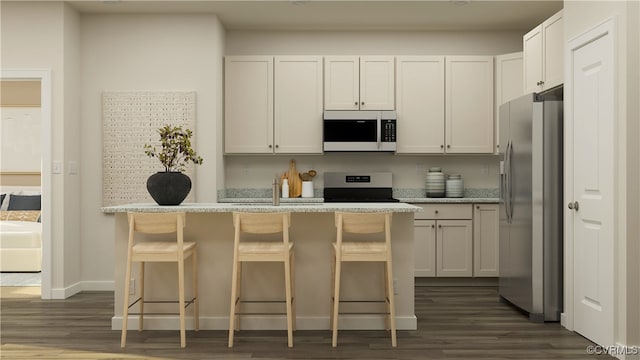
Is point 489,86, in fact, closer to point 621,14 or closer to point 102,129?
point 621,14

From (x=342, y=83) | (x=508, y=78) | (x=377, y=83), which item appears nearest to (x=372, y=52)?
(x=377, y=83)

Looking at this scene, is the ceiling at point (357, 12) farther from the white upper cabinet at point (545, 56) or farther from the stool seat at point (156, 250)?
the stool seat at point (156, 250)

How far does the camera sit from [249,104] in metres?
6.07

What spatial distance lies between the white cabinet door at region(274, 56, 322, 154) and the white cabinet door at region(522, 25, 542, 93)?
2.12m

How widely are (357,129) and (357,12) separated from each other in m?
1.20

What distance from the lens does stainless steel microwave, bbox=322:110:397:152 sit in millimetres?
5980

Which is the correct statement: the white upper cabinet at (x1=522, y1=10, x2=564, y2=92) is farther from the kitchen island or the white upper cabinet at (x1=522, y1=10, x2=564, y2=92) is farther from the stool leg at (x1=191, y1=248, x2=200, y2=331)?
the stool leg at (x1=191, y1=248, x2=200, y2=331)

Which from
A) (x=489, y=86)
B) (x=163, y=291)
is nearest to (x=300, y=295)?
(x=163, y=291)

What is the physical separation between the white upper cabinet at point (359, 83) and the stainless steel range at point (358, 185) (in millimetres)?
785

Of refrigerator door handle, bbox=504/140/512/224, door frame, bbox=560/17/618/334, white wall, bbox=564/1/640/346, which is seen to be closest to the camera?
white wall, bbox=564/1/640/346

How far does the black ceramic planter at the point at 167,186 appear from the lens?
13.1ft

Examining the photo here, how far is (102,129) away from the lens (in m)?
5.62

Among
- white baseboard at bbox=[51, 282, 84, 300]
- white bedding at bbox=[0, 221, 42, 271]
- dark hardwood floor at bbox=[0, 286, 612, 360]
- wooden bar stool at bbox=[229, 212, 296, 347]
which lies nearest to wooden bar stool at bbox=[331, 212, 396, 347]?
dark hardwood floor at bbox=[0, 286, 612, 360]

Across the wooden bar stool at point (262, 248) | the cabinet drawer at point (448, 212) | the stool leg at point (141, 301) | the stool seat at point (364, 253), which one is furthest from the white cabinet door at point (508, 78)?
the stool leg at point (141, 301)
